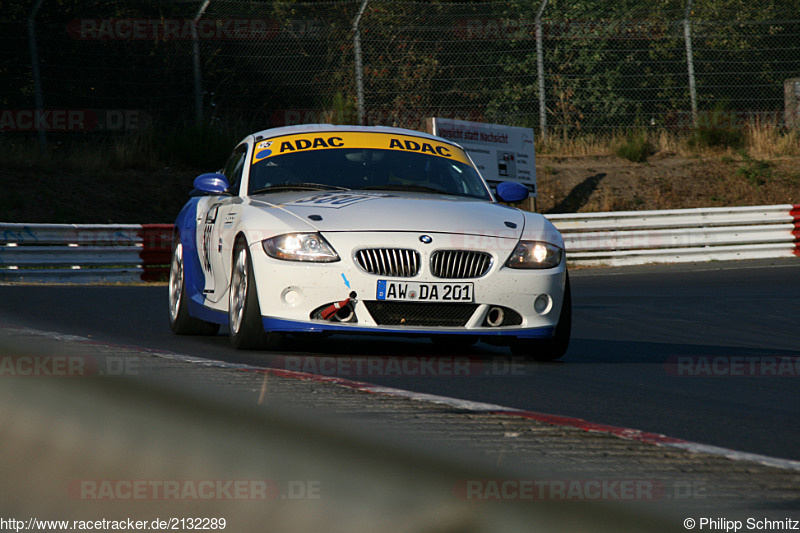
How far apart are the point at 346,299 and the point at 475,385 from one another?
1.18 metres

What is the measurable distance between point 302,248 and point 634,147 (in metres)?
22.4

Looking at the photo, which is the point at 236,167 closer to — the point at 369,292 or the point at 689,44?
the point at 369,292

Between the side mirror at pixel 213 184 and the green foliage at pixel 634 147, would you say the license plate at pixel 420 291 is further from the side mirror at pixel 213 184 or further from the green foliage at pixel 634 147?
the green foliage at pixel 634 147

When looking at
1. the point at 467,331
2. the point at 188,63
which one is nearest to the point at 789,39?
the point at 188,63

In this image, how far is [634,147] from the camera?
2805 cm

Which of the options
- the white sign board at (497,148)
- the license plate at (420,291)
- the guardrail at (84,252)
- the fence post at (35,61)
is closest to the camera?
the license plate at (420,291)

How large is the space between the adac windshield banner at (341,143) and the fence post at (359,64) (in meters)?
15.1

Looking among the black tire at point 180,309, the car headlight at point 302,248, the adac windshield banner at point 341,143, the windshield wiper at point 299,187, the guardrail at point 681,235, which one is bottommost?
the guardrail at point 681,235

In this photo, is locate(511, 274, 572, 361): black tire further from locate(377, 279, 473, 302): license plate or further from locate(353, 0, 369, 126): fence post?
locate(353, 0, 369, 126): fence post

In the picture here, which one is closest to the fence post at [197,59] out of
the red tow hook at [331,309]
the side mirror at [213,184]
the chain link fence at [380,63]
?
the chain link fence at [380,63]

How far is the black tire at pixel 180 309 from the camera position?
8477 mm

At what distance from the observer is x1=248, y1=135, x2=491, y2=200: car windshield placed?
7957mm

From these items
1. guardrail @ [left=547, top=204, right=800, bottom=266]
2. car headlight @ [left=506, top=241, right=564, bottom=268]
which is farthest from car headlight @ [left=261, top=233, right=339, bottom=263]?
guardrail @ [left=547, top=204, right=800, bottom=266]

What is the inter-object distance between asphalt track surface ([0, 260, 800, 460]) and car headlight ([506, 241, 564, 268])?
23.1 inches
